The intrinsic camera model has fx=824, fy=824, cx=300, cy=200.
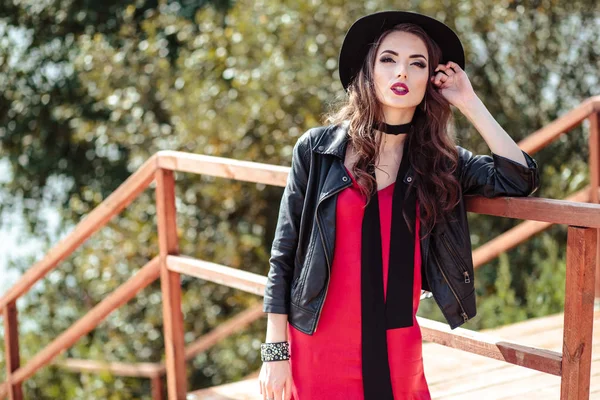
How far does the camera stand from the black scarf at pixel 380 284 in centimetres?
210

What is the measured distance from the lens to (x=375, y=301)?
2.11 metres

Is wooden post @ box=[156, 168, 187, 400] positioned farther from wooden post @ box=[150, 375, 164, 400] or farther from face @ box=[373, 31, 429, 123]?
wooden post @ box=[150, 375, 164, 400]

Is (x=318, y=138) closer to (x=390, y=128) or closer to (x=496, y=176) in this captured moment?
(x=390, y=128)

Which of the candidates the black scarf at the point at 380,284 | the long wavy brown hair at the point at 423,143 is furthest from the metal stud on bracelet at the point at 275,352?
the long wavy brown hair at the point at 423,143

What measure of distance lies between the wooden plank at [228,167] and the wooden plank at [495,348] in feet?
2.11

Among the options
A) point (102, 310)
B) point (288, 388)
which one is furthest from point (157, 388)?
point (288, 388)

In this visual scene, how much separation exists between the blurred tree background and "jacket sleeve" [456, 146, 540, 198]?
2678mm

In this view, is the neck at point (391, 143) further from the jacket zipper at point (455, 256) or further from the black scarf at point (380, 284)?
the jacket zipper at point (455, 256)

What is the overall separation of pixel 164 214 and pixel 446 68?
1.43m

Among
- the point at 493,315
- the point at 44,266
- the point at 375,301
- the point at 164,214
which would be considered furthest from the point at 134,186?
the point at 493,315

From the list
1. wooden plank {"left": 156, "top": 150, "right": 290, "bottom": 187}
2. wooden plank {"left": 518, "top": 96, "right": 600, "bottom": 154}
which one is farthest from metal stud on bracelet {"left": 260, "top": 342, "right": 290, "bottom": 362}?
wooden plank {"left": 518, "top": 96, "right": 600, "bottom": 154}

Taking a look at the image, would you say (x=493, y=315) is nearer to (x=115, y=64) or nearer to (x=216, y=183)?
(x=216, y=183)

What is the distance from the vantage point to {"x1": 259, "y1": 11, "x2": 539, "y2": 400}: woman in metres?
2.11

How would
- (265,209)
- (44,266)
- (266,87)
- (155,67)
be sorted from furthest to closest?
(155,67) → (265,209) → (266,87) → (44,266)
